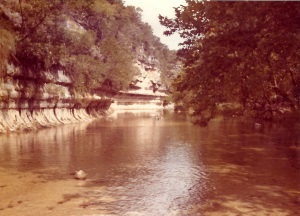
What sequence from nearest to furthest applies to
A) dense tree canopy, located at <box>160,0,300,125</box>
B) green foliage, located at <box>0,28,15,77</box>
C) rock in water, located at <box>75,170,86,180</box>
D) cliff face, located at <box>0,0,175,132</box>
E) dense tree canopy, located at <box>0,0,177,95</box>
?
dense tree canopy, located at <box>160,0,300,125</box>
rock in water, located at <box>75,170,86,180</box>
green foliage, located at <box>0,28,15,77</box>
cliff face, located at <box>0,0,175,132</box>
dense tree canopy, located at <box>0,0,177,95</box>

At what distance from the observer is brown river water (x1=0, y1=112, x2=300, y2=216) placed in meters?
7.96

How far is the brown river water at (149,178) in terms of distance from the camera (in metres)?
7.96

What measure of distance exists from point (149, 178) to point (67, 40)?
23828mm

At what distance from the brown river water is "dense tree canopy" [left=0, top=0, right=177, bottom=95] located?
29.6ft

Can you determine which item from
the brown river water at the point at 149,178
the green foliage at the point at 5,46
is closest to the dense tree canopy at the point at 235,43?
the brown river water at the point at 149,178

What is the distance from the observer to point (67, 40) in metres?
31.4

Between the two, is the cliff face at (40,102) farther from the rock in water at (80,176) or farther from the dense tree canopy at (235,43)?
the dense tree canopy at (235,43)

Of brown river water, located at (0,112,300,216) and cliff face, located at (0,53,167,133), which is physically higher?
cliff face, located at (0,53,167,133)

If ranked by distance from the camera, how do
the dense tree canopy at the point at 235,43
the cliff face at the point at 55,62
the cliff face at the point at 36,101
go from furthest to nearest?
the cliff face at the point at 55,62
the cliff face at the point at 36,101
the dense tree canopy at the point at 235,43

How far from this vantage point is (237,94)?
46.2 feet

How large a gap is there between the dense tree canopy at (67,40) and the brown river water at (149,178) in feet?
29.6

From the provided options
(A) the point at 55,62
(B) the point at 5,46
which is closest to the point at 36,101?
(A) the point at 55,62

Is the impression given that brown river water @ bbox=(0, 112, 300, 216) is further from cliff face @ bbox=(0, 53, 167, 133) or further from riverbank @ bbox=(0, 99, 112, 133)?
cliff face @ bbox=(0, 53, 167, 133)

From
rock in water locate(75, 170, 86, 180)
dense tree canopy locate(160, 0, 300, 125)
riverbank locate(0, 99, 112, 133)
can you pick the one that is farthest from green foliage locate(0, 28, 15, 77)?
rock in water locate(75, 170, 86, 180)
